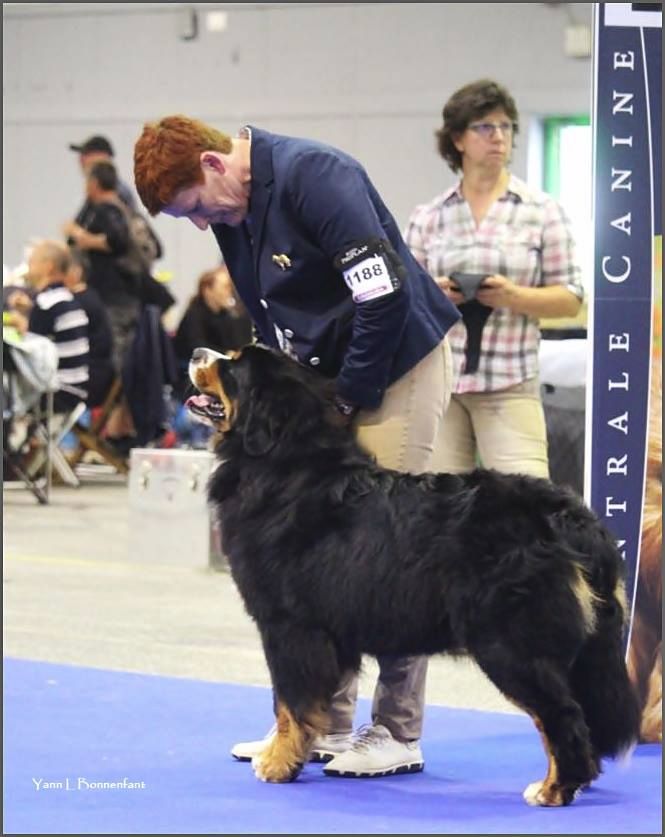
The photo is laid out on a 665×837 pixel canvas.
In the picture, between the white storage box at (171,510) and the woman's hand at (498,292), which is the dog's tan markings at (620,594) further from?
the white storage box at (171,510)

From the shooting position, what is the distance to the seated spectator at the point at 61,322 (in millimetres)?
10062

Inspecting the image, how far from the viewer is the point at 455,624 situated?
3.11m

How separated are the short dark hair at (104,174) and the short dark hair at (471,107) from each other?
22.3 feet

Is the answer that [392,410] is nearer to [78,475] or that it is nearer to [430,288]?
[430,288]

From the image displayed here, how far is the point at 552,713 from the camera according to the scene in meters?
3.10

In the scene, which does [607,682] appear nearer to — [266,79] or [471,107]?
[471,107]

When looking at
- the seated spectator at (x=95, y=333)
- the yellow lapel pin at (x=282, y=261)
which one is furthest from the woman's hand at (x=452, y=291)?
the seated spectator at (x=95, y=333)

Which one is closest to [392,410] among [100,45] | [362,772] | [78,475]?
[362,772]

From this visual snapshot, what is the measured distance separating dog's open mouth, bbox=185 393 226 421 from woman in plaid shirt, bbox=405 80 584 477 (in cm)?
109

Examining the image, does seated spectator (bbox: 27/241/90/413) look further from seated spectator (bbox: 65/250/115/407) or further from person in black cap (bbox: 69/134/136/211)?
person in black cap (bbox: 69/134/136/211)

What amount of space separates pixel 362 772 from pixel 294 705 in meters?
0.32

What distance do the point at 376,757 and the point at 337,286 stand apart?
43.0 inches

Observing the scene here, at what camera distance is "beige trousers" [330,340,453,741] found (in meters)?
3.39

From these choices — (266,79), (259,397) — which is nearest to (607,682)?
(259,397)
